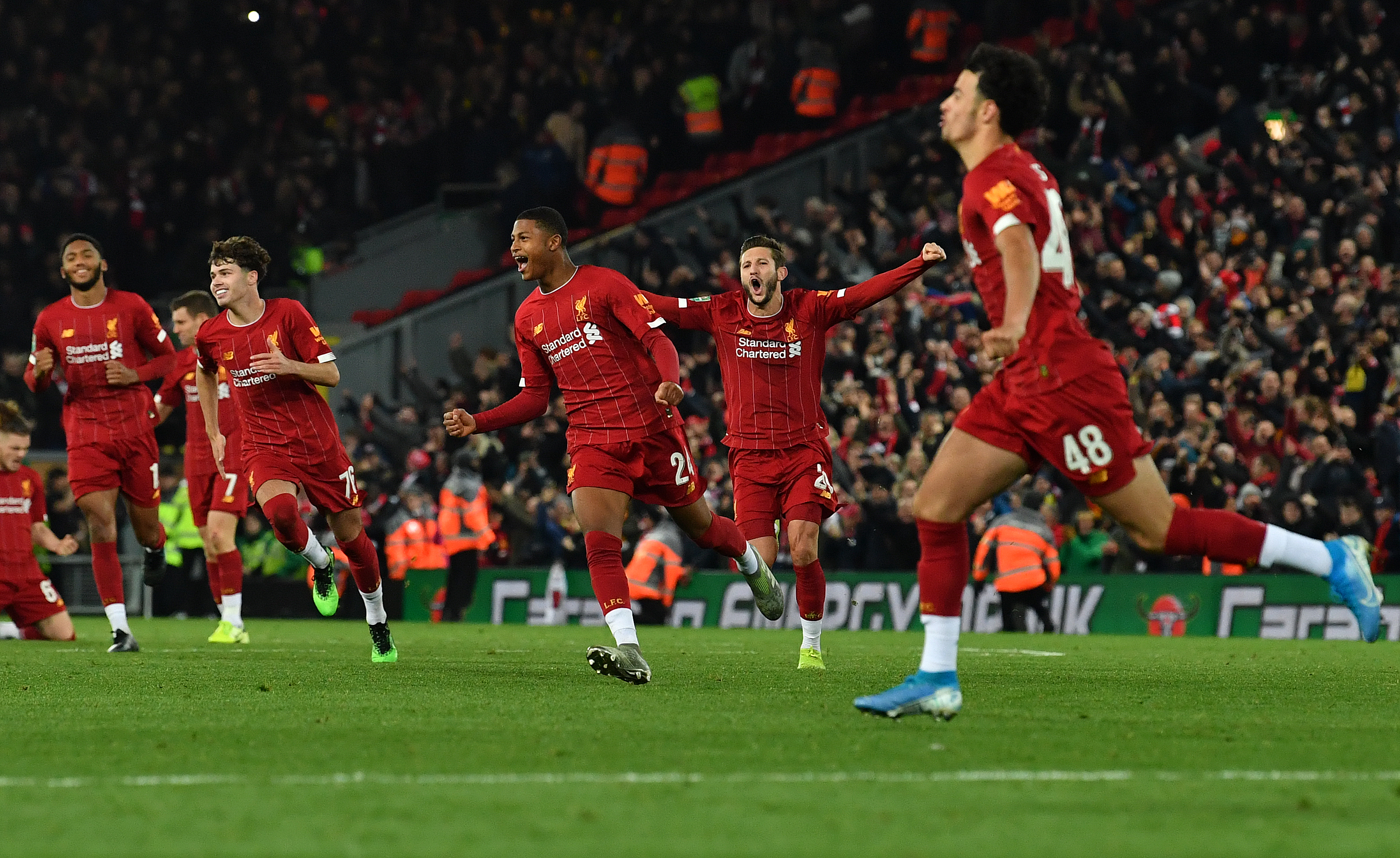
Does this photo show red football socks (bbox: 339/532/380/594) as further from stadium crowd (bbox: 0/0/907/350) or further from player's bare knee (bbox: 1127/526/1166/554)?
stadium crowd (bbox: 0/0/907/350)

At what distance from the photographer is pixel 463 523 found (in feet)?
71.3

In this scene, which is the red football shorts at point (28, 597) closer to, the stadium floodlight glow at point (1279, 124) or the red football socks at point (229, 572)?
the red football socks at point (229, 572)

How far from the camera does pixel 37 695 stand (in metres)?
8.66

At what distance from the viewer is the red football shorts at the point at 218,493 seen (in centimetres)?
1387

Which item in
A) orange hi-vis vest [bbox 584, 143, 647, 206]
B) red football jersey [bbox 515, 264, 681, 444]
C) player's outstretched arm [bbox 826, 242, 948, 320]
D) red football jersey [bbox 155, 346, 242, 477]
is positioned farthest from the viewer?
orange hi-vis vest [bbox 584, 143, 647, 206]

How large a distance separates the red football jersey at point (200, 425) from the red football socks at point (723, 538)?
4900mm

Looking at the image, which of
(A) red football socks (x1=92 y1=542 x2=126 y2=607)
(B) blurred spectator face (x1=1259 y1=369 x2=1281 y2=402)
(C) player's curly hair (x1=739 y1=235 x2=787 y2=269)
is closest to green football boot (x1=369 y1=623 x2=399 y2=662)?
(A) red football socks (x1=92 y1=542 x2=126 y2=607)

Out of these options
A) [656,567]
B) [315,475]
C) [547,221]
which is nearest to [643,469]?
[547,221]

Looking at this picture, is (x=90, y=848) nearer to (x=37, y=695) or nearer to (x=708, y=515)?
(x=37, y=695)

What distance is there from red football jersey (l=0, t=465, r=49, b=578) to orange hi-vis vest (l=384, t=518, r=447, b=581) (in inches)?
323

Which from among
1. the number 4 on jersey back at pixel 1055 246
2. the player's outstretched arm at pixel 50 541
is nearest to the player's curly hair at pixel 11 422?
the player's outstretched arm at pixel 50 541

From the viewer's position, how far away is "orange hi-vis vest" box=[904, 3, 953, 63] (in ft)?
96.2

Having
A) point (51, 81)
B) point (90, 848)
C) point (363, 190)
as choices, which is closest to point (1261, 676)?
point (90, 848)

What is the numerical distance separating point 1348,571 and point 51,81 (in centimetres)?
2939
